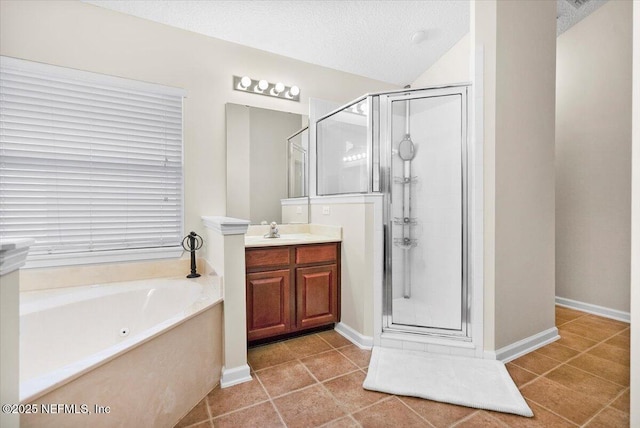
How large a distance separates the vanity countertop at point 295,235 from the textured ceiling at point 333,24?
1.77 metres

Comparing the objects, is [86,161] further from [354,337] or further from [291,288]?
[354,337]

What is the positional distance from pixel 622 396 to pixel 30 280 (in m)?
3.82

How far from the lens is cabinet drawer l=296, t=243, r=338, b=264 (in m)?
2.38

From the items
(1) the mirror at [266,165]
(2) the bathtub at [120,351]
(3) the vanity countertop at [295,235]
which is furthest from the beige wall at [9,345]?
(1) the mirror at [266,165]

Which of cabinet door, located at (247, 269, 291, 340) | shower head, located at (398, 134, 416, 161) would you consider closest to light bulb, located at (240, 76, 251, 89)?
shower head, located at (398, 134, 416, 161)

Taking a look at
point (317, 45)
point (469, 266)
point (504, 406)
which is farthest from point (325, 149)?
point (504, 406)

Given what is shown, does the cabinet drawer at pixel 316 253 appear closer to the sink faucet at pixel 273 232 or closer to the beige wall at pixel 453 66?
the sink faucet at pixel 273 232

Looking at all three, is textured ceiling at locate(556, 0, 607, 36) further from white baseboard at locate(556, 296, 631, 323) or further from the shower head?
white baseboard at locate(556, 296, 631, 323)

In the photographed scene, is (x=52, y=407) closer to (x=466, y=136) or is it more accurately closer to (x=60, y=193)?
(x=60, y=193)

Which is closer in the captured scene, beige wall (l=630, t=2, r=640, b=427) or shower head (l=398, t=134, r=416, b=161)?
beige wall (l=630, t=2, r=640, b=427)

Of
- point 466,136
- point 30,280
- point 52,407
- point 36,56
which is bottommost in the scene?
point 52,407

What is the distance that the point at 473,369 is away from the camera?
6.22 feet

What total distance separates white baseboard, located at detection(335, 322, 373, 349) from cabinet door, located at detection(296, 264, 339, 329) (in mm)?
85

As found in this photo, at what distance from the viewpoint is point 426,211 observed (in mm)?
2434
